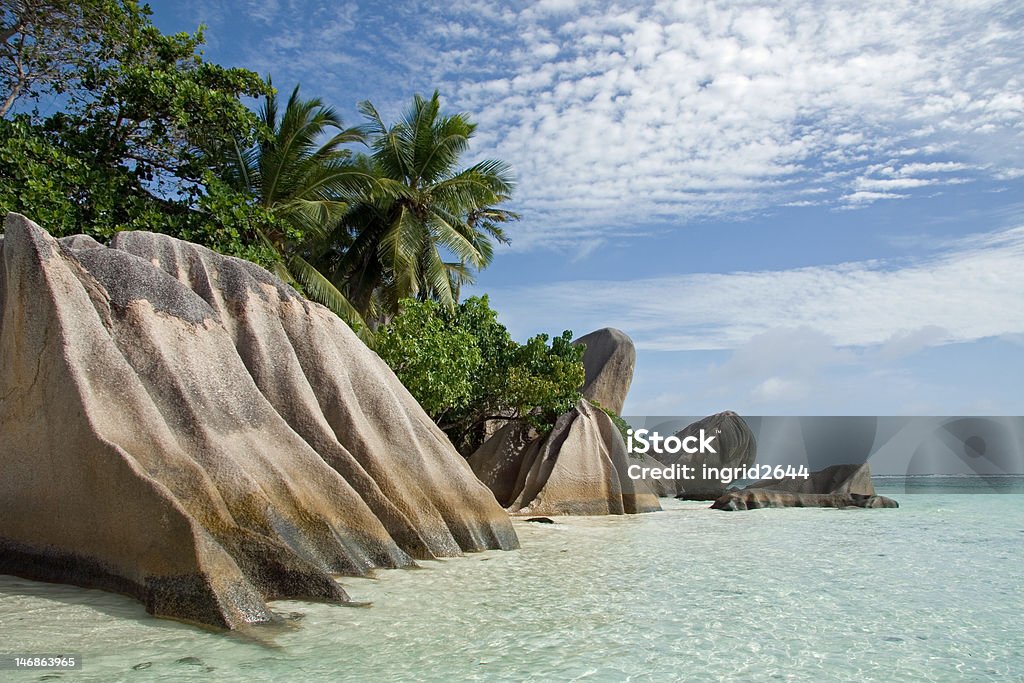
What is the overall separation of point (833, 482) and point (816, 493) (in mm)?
780

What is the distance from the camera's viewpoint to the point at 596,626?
5695 mm

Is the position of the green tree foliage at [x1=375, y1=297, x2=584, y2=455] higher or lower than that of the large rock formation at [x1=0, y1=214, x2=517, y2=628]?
higher

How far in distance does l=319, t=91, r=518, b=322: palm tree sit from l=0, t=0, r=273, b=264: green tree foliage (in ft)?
15.5

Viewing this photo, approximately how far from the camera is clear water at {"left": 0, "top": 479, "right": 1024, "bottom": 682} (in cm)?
461

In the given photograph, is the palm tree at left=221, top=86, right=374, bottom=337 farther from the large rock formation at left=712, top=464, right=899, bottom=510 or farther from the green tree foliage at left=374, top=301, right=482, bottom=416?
the large rock formation at left=712, top=464, right=899, bottom=510

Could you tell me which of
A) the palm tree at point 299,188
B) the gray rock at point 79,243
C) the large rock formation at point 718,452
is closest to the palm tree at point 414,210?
the palm tree at point 299,188

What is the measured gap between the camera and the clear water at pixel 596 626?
15.1ft

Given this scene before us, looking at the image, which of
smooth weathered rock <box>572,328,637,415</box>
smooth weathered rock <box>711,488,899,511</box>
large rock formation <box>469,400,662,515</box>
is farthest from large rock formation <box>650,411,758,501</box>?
large rock formation <box>469,400,662,515</box>

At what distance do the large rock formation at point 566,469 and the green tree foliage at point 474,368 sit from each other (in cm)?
53

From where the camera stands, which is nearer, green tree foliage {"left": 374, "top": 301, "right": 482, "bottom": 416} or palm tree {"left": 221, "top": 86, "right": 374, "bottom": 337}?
green tree foliage {"left": 374, "top": 301, "right": 482, "bottom": 416}

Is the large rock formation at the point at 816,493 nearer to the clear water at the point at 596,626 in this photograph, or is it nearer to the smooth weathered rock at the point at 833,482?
the smooth weathered rock at the point at 833,482

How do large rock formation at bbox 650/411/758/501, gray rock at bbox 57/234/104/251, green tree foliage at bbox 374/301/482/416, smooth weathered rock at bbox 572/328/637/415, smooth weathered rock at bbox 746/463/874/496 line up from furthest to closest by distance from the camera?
smooth weathered rock at bbox 572/328/637/415, large rock formation at bbox 650/411/758/501, smooth weathered rock at bbox 746/463/874/496, green tree foliage at bbox 374/301/482/416, gray rock at bbox 57/234/104/251

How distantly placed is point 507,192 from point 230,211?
9425mm

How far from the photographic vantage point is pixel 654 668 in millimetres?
4746
